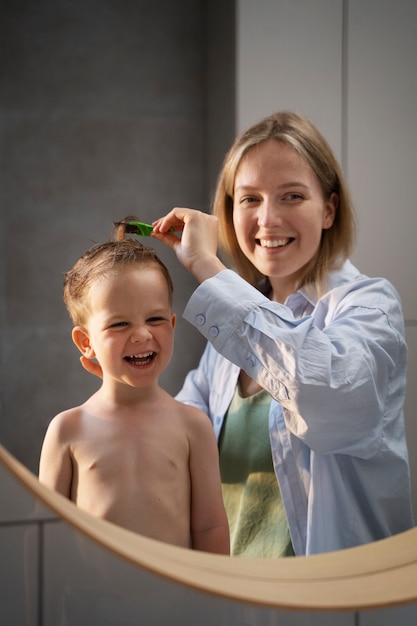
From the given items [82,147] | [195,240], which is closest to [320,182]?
[195,240]

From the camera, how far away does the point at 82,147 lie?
81cm

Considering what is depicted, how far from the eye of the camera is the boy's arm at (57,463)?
576mm

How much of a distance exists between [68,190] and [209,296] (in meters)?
0.31

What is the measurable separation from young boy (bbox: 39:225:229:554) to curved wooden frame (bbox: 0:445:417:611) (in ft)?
0.58

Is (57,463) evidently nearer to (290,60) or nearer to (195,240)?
(195,240)

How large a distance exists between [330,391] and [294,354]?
0.05m

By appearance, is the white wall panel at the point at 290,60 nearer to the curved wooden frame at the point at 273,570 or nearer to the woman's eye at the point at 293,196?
the woman's eye at the point at 293,196

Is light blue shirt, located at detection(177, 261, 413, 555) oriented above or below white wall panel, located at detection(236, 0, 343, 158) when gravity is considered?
below

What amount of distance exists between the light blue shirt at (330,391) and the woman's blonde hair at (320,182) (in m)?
0.03

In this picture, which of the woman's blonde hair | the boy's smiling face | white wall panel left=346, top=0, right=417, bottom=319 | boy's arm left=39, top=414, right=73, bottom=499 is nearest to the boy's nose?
the boy's smiling face

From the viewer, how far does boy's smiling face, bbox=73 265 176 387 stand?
0.58m

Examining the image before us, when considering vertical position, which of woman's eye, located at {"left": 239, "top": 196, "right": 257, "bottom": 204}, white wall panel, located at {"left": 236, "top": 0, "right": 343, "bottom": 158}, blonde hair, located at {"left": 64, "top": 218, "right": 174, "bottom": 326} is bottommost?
blonde hair, located at {"left": 64, "top": 218, "right": 174, "bottom": 326}

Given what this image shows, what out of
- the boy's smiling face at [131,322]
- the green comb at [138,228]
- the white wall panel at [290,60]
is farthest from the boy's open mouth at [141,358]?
the white wall panel at [290,60]

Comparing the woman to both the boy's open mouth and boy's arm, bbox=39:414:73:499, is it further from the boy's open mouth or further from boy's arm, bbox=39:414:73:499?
boy's arm, bbox=39:414:73:499
